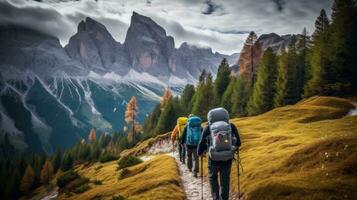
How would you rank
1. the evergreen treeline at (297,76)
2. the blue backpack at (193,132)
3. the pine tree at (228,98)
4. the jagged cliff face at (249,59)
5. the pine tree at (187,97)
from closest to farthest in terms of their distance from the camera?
the blue backpack at (193,132), the evergreen treeline at (297,76), the jagged cliff face at (249,59), the pine tree at (228,98), the pine tree at (187,97)

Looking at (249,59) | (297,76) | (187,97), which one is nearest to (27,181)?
(187,97)

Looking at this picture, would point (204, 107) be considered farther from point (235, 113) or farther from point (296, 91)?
point (296, 91)

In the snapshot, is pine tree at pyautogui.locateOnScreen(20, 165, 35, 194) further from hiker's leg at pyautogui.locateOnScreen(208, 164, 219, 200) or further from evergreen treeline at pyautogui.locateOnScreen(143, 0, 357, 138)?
hiker's leg at pyautogui.locateOnScreen(208, 164, 219, 200)

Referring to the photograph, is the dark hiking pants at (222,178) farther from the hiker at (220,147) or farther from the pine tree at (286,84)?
the pine tree at (286,84)

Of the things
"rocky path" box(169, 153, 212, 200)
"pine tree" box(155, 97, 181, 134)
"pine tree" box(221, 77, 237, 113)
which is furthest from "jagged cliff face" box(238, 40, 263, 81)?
"rocky path" box(169, 153, 212, 200)

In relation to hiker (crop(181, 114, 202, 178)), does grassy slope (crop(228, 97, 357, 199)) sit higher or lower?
lower

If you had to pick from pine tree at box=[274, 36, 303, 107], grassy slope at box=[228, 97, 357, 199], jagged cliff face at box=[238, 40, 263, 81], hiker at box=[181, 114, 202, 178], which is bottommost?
grassy slope at box=[228, 97, 357, 199]

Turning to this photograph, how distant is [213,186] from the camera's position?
13.5 meters

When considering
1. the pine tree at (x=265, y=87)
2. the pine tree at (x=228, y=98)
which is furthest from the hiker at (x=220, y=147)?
the pine tree at (x=228, y=98)

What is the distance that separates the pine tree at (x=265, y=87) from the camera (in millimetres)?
72438

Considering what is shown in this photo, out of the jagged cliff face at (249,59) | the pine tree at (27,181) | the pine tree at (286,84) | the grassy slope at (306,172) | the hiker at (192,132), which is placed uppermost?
the jagged cliff face at (249,59)

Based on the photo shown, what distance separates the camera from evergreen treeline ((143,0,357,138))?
60250mm

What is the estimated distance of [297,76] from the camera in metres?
75.1

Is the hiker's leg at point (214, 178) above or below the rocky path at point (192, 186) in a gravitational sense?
above
